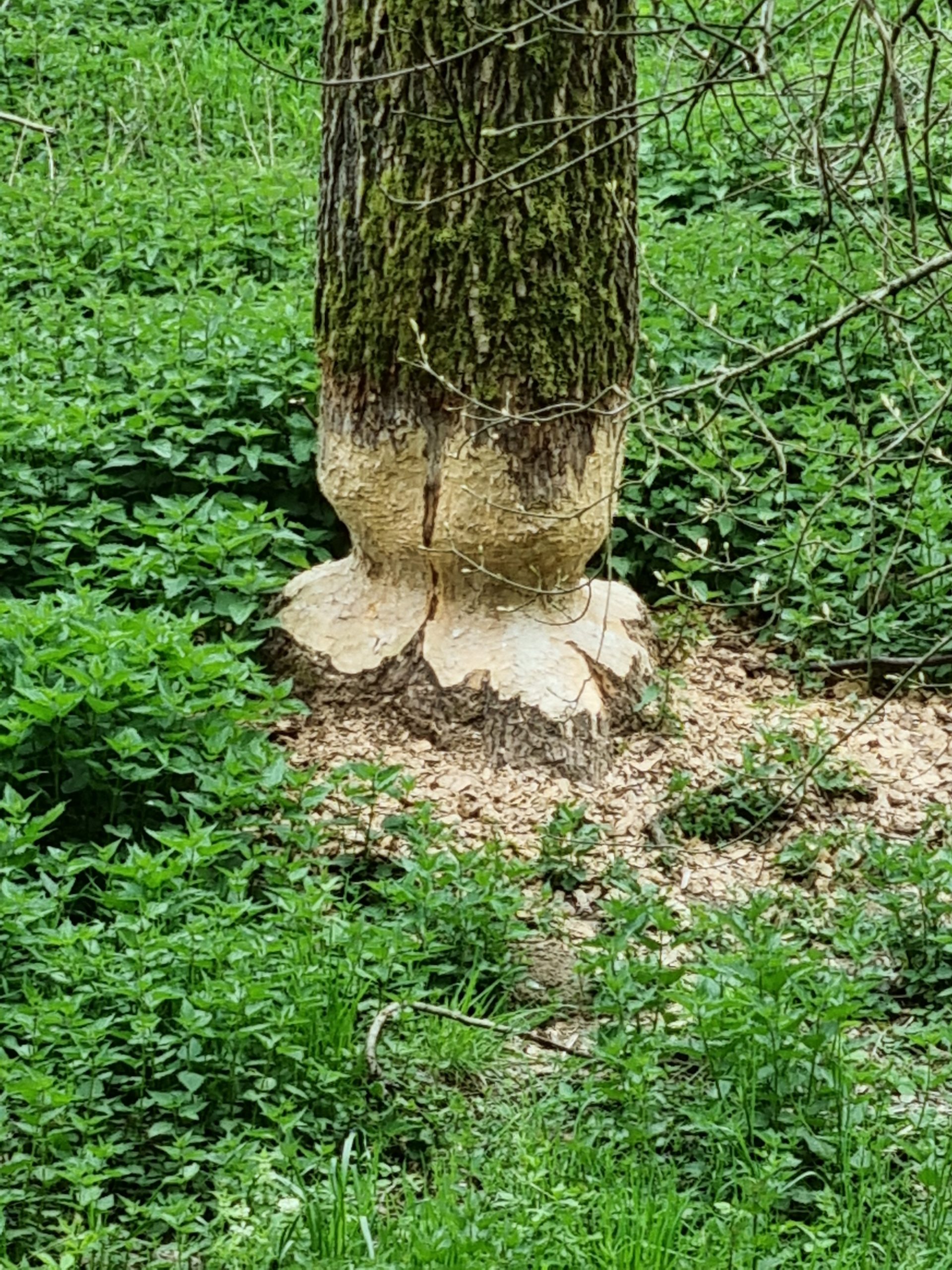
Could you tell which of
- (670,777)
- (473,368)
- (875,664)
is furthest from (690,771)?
(473,368)

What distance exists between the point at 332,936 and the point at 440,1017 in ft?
0.94

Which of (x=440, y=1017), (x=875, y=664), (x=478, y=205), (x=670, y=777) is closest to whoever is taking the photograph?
(x=440, y=1017)

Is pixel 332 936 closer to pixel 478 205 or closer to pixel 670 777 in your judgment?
pixel 670 777

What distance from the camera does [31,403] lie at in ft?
18.7

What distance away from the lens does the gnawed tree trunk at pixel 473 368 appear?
4.66 m

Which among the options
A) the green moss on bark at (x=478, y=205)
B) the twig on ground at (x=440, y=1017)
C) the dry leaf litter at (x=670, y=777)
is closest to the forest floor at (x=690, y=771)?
the dry leaf litter at (x=670, y=777)

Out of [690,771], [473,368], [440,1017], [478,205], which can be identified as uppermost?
[478,205]

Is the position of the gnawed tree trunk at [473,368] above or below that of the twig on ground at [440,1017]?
above

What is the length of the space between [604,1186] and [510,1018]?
0.70 metres

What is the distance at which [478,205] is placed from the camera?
471 centimetres

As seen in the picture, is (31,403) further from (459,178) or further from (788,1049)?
(788,1049)

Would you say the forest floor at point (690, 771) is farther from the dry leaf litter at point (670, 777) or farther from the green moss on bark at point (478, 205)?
the green moss on bark at point (478, 205)

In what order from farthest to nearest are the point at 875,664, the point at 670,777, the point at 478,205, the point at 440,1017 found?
the point at 875,664 → the point at 670,777 → the point at 478,205 → the point at 440,1017

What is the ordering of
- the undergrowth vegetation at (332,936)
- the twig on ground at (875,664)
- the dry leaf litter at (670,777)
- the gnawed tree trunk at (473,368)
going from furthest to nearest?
the twig on ground at (875,664)
the gnawed tree trunk at (473,368)
the dry leaf litter at (670,777)
the undergrowth vegetation at (332,936)
